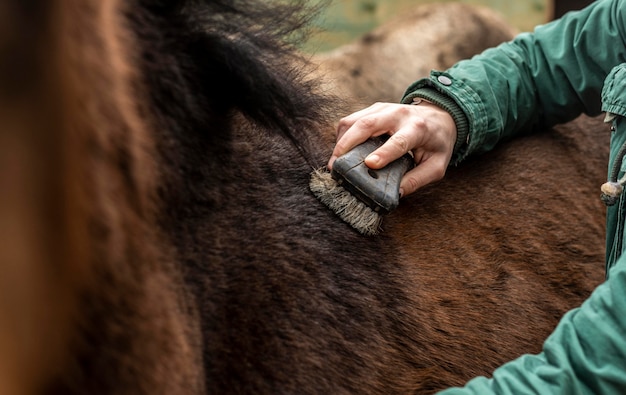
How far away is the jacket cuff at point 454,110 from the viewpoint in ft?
4.65

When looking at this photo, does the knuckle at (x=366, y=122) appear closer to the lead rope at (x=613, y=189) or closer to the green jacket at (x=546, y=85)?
the green jacket at (x=546, y=85)

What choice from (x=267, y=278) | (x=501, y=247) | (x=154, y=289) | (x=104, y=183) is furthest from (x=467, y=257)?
(x=104, y=183)

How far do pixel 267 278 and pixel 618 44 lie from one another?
86 cm

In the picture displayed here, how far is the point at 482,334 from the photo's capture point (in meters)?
1.26

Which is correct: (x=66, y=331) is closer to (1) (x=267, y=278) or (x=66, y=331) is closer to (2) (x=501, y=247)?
(1) (x=267, y=278)

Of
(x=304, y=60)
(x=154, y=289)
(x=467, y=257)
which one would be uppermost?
(x=304, y=60)

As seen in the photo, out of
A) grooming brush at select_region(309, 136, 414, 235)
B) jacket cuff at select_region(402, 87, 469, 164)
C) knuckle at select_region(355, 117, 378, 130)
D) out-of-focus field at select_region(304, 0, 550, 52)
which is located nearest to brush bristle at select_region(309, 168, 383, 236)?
grooming brush at select_region(309, 136, 414, 235)

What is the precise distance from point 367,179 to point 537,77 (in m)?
0.57

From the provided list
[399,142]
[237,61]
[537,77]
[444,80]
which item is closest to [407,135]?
[399,142]

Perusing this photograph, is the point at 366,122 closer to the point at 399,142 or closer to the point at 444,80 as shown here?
the point at 399,142

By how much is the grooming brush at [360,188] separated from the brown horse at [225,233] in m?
0.02

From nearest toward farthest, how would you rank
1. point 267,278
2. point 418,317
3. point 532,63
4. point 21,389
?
point 21,389 < point 267,278 < point 418,317 < point 532,63

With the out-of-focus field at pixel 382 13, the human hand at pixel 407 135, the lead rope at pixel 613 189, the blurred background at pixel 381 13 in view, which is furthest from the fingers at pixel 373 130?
the out-of-focus field at pixel 382 13

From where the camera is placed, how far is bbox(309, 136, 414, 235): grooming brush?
120cm
